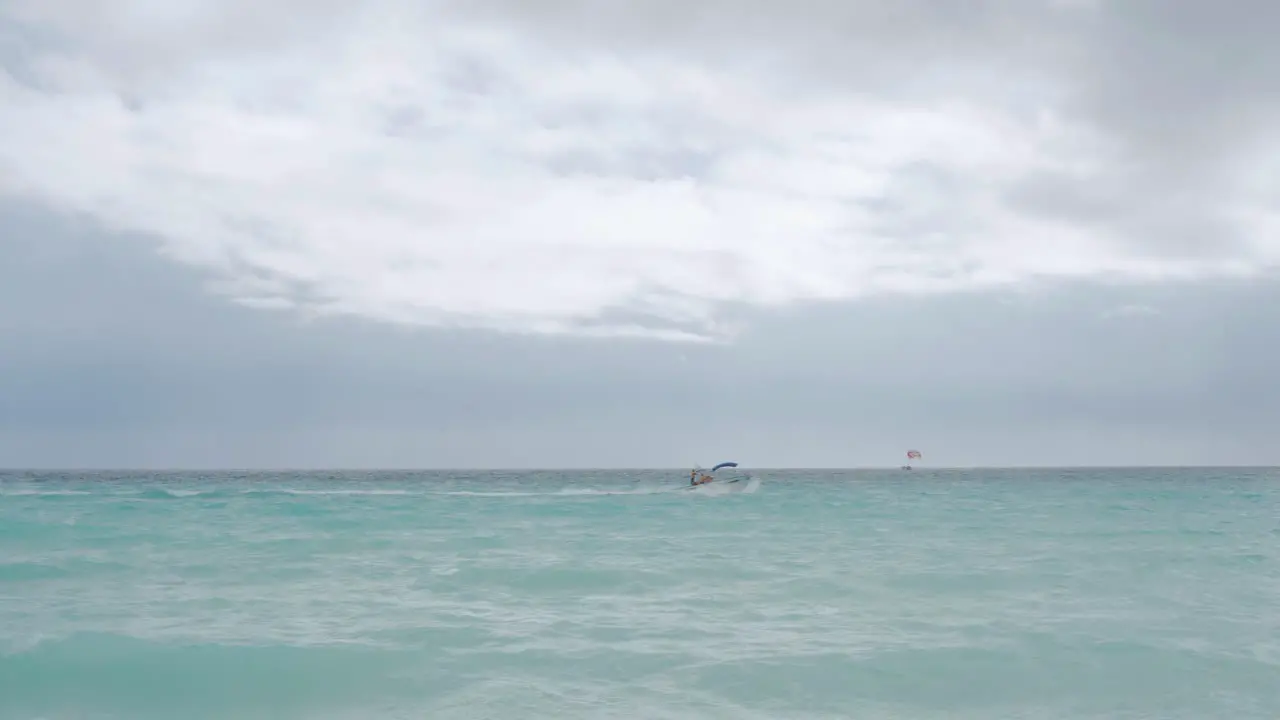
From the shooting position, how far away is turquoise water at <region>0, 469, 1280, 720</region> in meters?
12.2

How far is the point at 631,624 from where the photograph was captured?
52.4 ft

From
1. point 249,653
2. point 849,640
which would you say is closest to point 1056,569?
point 849,640

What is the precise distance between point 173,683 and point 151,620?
3692mm

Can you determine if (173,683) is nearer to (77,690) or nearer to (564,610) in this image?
(77,690)

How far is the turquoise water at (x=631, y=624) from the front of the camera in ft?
40.2

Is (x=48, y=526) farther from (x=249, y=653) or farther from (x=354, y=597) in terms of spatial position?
(x=249, y=653)

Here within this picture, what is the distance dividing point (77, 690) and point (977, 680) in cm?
1318

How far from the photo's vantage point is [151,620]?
16.3 m

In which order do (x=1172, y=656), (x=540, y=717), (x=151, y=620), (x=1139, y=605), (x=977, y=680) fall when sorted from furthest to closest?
(x=1139, y=605), (x=151, y=620), (x=1172, y=656), (x=977, y=680), (x=540, y=717)

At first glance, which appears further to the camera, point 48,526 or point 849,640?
point 48,526

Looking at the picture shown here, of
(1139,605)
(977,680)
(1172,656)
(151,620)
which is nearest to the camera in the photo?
(977,680)

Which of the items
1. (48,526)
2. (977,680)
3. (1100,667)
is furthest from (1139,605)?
(48,526)

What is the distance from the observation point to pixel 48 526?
99.5 ft

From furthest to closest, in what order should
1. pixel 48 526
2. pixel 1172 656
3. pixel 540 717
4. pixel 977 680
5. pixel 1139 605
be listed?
pixel 48 526 → pixel 1139 605 → pixel 1172 656 → pixel 977 680 → pixel 540 717
